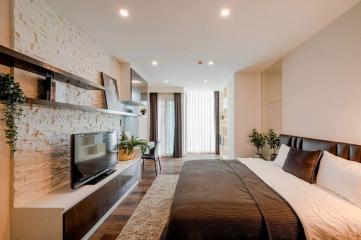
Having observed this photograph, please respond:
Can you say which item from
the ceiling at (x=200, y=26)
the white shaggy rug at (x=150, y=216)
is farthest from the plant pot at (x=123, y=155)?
the ceiling at (x=200, y=26)

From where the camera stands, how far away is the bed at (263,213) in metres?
1.50

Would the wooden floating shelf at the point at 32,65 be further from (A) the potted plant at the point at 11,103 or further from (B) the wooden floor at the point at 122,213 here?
(B) the wooden floor at the point at 122,213

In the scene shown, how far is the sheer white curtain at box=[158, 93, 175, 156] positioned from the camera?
24.4 ft

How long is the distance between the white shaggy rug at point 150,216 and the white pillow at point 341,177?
6.44 ft

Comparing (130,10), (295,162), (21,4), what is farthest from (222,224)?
(21,4)

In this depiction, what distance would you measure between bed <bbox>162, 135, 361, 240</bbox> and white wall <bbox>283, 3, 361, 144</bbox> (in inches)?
18.9

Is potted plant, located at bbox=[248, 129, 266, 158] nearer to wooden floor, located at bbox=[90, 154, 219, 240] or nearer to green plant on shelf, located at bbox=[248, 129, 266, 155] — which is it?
green plant on shelf, located at bbox=[248, 129, 266, 155]

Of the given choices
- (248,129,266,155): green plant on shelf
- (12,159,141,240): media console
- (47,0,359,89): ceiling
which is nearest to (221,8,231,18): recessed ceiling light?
(47,0,359,89): ceiling

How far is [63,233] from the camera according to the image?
179 centimetres

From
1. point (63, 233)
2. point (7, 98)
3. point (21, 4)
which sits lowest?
point (63, 233)

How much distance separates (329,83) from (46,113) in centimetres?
361

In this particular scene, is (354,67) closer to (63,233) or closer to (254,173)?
(254,173)

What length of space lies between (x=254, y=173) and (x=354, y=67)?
1755 millimetres

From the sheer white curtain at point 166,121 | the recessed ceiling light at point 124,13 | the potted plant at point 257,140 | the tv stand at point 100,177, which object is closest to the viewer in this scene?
the recessed ceiling light at point 124,13
